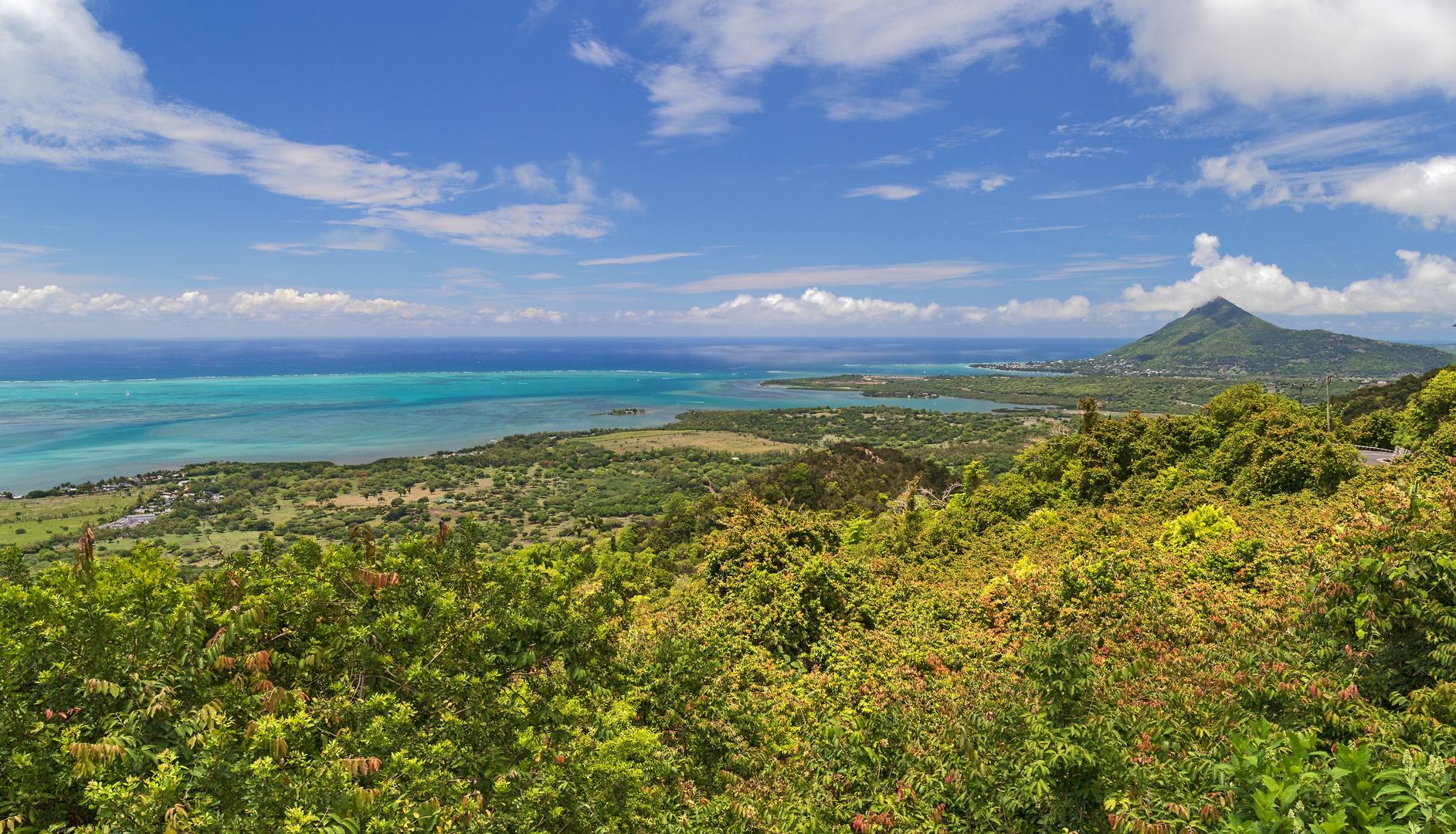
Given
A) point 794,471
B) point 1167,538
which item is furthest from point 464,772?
point 794,471

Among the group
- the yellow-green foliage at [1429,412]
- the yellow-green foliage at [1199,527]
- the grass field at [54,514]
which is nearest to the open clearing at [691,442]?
the grass field at [54,514]

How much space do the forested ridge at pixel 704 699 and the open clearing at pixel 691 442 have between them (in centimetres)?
7594

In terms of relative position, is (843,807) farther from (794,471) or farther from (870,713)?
(794,471)

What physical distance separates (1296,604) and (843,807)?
5.48m

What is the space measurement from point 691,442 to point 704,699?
85.9 meters

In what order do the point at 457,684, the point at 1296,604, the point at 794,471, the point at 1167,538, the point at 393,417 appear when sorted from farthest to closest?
the point at 393,417, the point at 794,471, the point at 1167,538, the point at 1296,604, the point at 457,684

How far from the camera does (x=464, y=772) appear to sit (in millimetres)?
4941

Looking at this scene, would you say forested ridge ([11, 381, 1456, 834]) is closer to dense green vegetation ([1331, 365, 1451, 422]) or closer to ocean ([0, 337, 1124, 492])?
dense green vegetation ([1331, 365, 1451, 422])

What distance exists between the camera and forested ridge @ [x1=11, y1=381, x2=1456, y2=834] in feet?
12.3

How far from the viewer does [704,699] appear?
7316mm

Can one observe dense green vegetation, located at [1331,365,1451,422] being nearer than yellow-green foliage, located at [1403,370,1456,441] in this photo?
No

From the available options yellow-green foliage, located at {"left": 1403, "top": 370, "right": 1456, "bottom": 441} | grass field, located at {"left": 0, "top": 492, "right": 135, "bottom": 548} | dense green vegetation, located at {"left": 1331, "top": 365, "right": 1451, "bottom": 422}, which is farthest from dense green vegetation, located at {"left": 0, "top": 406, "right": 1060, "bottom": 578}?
yellow-green foliage, located at {"left": 1403, "top": 370, "right": 1456, "bottom": 441}

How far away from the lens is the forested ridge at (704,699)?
12.3ft

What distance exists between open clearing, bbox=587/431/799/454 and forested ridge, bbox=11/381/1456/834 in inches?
2990
